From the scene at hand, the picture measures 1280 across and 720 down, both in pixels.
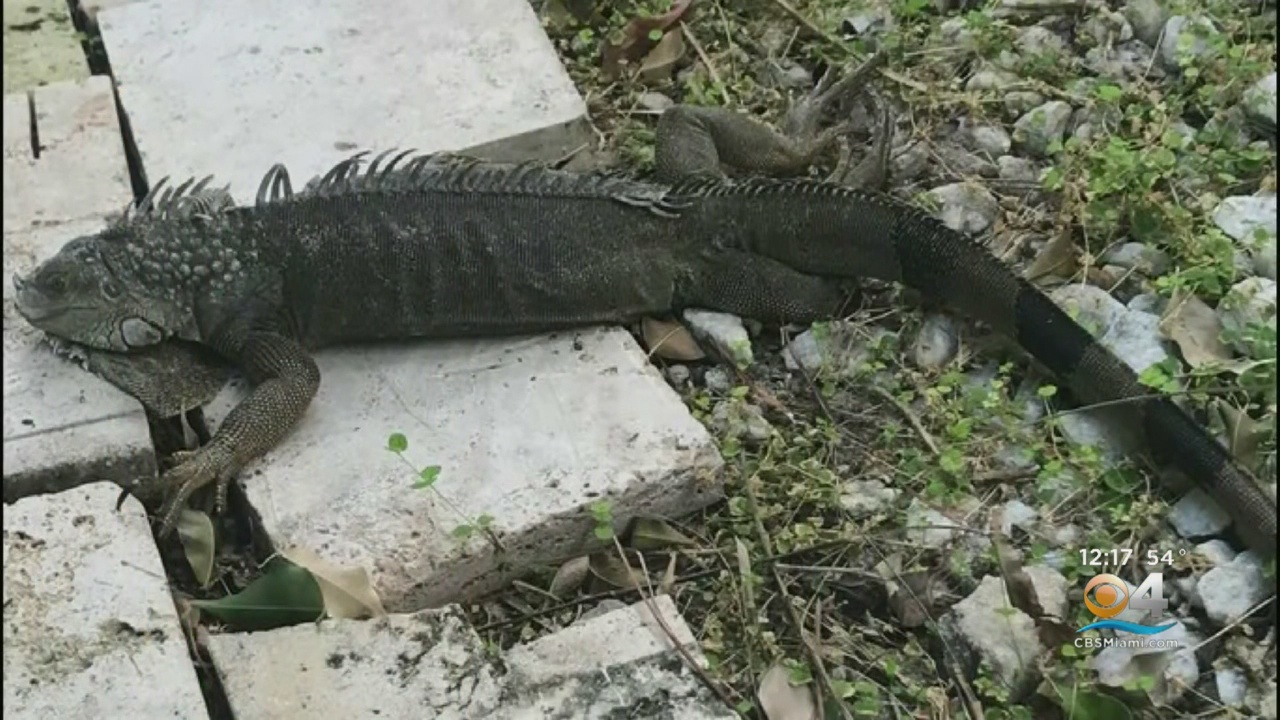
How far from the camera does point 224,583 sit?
3.17 m

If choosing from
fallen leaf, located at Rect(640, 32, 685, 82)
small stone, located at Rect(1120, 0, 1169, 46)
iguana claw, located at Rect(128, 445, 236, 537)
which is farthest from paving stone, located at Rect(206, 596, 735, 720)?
small stone, located at Rect(1120, 0, 1169, 46)

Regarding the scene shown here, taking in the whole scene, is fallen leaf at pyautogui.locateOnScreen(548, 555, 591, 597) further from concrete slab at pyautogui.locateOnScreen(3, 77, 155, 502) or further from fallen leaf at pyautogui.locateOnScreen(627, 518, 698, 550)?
concrete slab at pyautogui.locateOnScreen(3, 77, 155, 502)

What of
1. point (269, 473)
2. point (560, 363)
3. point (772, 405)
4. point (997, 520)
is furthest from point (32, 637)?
point (997, 520)

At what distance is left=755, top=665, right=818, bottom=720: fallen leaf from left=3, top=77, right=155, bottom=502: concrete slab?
4.39 feet

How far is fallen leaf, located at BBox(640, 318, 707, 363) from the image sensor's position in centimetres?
361

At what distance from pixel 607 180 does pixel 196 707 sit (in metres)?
1.55

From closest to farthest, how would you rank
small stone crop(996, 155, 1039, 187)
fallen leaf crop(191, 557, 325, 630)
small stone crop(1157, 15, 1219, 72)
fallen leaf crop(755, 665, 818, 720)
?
fallen leaf crop(755, 665, 818, 720)
fallen leaf crop(191, 557, 325, 630)
small stone crop(996, 155, 1039, 187)
small stone crop(1157, 15, 1219, 72)

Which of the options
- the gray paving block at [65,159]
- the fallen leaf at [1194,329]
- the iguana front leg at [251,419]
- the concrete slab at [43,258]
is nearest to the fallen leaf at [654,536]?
the iguana front leg at [251,419]

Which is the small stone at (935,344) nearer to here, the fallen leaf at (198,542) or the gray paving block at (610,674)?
the gray paving block at (610,674)

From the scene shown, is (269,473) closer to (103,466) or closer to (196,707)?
(103,466)

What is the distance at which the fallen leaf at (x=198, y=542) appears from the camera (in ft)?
10.2

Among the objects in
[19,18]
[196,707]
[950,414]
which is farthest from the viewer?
[19,18]

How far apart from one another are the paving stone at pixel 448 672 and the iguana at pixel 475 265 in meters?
0.60

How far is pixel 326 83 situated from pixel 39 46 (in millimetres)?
896
